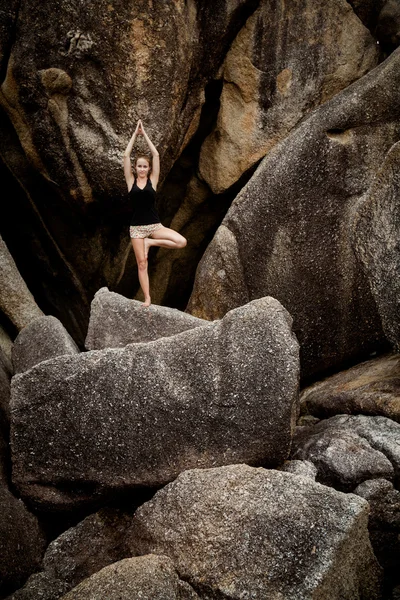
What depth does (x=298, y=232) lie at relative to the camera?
657 cm

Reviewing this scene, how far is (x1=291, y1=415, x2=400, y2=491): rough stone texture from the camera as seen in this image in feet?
14.6

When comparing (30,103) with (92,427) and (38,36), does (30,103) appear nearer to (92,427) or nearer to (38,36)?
(38,36)

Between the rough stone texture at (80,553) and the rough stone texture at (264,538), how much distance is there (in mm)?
539

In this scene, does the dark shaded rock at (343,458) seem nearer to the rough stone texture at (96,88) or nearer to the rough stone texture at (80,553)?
the rough stone texture at (80,553)

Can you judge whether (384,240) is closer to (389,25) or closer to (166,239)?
(166,239)

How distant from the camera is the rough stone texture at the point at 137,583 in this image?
3.35m

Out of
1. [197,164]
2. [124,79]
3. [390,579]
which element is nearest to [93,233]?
[197,164]

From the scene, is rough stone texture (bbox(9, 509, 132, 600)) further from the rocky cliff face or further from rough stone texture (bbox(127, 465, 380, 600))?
rough stone texture (bbox(127, 465, 380, 600))

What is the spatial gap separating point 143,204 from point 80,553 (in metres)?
3.24

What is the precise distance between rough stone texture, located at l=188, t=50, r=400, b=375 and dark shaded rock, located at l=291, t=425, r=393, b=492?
1.72 meters

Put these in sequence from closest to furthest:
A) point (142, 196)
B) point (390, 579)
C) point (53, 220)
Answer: point (390, 579) → point (142, 196) → point (53, 220)

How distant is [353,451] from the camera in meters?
4.59

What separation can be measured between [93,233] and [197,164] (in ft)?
5.66

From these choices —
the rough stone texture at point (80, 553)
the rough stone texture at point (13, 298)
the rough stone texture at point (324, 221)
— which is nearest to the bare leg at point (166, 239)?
the rough stone texture at point (324, 221)
